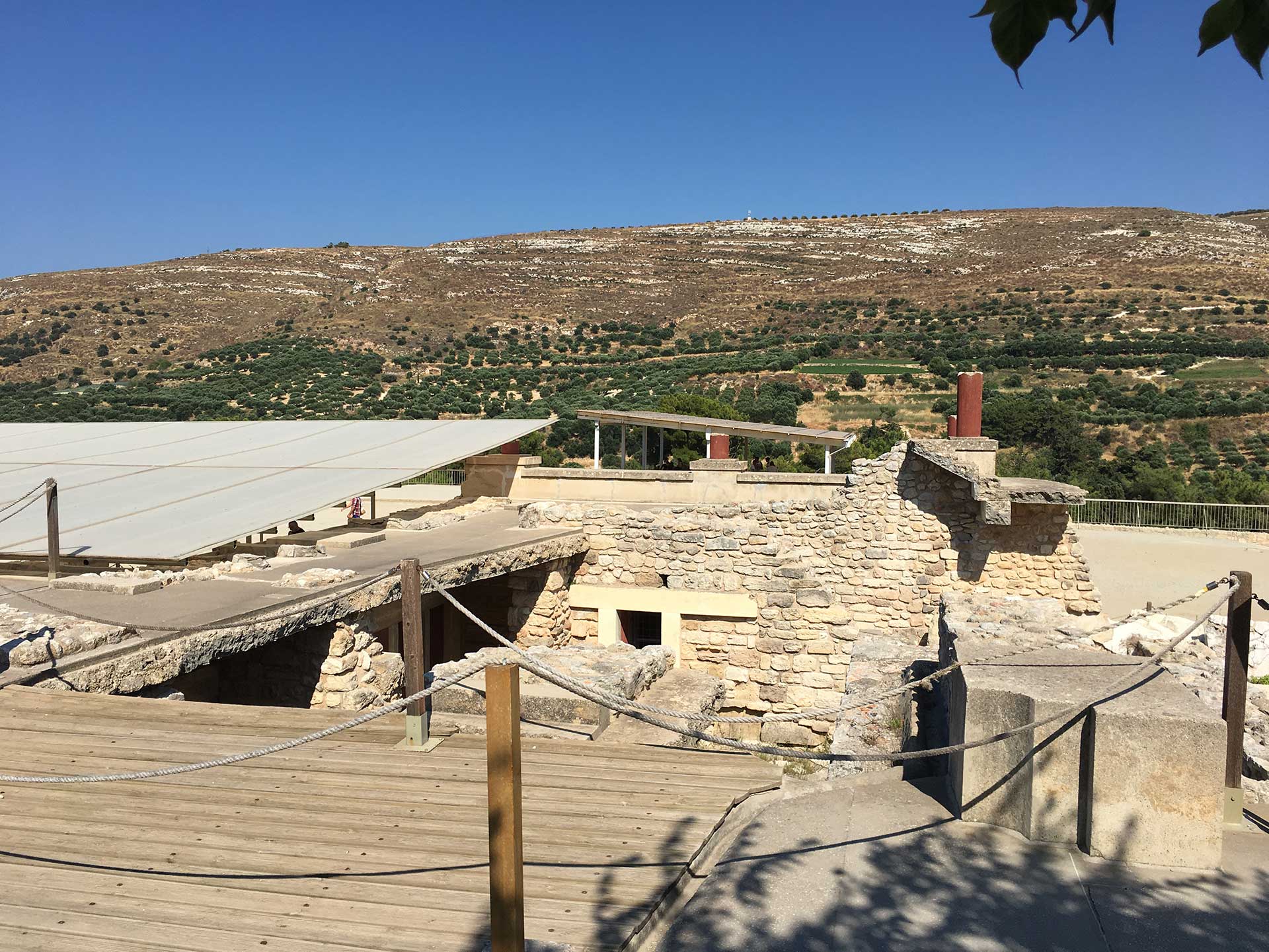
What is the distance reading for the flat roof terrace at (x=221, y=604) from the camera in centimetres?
570

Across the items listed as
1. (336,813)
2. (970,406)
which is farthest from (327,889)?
(970,406)

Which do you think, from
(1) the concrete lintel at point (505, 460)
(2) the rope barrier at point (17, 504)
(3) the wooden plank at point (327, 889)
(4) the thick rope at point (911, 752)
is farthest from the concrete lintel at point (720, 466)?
(3) the wooden plank at point (327, 889)

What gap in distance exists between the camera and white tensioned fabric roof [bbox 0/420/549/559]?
9.11 m

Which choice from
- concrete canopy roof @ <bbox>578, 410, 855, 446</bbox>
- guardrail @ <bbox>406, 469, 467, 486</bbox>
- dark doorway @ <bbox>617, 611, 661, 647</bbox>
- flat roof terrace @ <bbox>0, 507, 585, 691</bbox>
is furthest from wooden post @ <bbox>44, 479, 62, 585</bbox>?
guardrail @ <bbox>406, 469, 467, 486</bbox>

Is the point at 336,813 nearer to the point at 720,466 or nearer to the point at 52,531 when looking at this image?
the point at 52,531

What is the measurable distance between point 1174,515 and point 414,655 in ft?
72.5

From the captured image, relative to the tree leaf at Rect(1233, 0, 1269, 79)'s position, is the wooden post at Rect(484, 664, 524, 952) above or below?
below

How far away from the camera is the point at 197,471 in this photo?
39.2ft

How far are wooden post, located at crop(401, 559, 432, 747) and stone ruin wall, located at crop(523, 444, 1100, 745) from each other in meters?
7.70

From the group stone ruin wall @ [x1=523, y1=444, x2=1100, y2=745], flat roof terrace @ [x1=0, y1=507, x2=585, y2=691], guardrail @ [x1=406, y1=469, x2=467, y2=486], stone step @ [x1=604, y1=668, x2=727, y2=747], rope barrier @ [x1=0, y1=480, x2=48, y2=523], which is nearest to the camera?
stone step @ [x1=604, y1=668, x2=727, y2=747]

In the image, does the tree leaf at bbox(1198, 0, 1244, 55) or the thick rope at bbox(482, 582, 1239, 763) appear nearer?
the tree leaf at bbox(1198, 0, 1244, 55)

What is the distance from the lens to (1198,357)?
134 feet

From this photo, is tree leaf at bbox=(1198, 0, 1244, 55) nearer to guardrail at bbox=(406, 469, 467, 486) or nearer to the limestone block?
the limestone block

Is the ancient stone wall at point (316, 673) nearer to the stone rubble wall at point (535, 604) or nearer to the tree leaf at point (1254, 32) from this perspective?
the stone rubble wall at point (535, 604)
